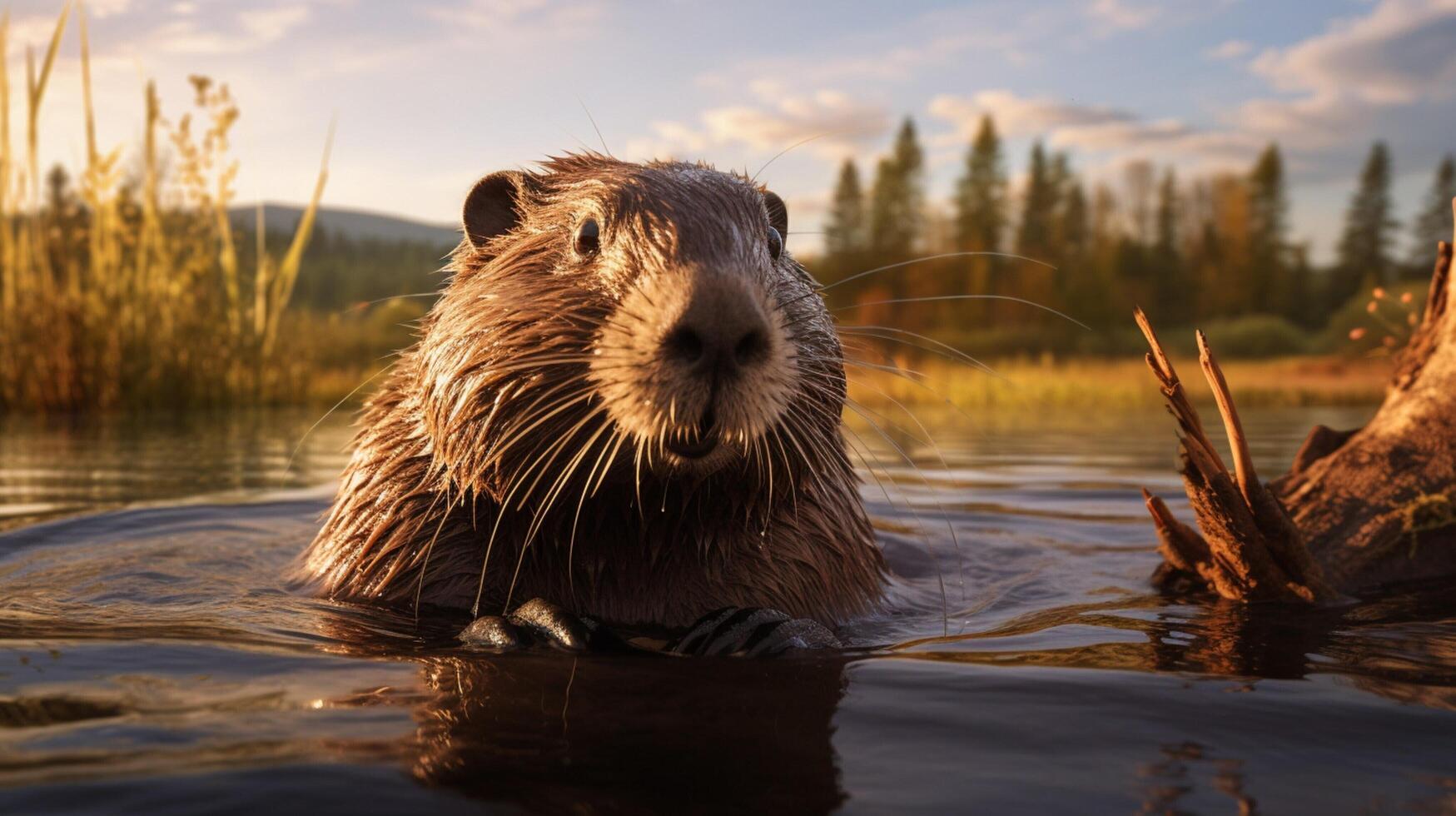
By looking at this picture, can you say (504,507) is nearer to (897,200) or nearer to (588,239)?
(588,239)

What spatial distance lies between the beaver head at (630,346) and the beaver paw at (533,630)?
28 cm

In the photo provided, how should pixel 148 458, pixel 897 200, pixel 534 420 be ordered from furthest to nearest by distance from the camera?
pixel 897 200, pixel 148 458, pixel 534 420

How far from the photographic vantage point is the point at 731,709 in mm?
2170

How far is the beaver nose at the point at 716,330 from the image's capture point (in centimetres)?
244

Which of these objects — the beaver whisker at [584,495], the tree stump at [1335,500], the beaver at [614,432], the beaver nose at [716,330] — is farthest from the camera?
the tree stump at [1335,500]

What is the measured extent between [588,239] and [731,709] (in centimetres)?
137

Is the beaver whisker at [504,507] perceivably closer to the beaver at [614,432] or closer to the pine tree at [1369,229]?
the beaver at [614,432]

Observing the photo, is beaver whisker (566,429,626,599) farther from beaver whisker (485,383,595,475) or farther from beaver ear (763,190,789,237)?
beaver ear (763,190,789,237)

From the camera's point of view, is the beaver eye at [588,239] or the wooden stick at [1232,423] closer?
the beaver eye at [588,239]

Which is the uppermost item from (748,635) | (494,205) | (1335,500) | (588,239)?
(494,205)

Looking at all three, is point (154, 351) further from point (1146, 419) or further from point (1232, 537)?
point (1146, 419)

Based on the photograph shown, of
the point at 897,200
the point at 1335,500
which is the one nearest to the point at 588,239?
the point at 1335,500

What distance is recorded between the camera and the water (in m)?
1.74

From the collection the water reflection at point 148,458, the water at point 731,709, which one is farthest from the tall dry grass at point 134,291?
the water at point 731,709
